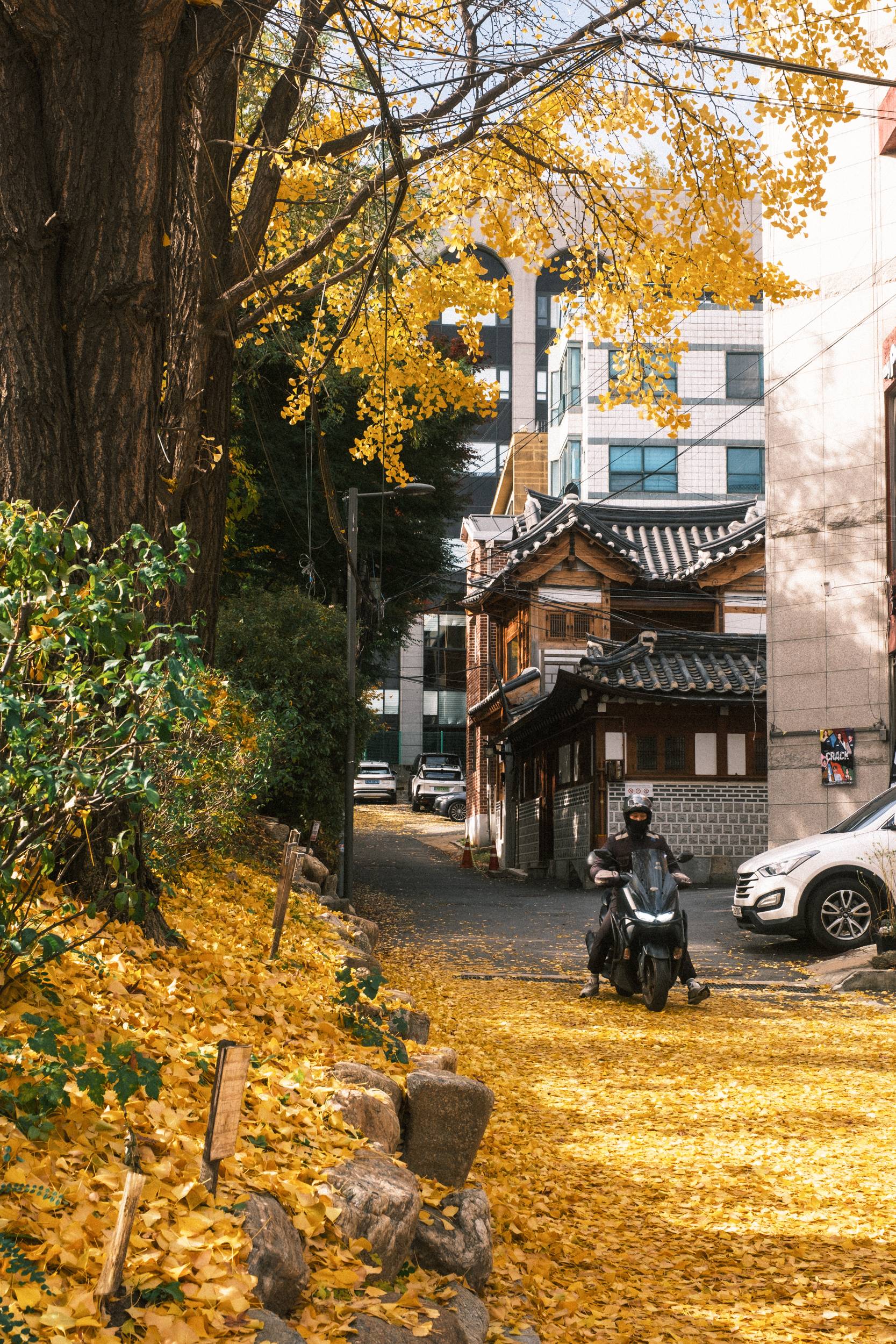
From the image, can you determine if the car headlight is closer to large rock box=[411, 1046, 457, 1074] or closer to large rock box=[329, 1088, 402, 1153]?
large rock box=[411, 1046, 457, 1074]

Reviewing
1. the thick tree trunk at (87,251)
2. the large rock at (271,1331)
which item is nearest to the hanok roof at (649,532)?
the thick tree trunk at (87,251)

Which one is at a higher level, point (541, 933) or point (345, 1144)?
point (345, 1144)

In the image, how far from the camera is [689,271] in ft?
38.4

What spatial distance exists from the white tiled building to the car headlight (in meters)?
A: 30.0

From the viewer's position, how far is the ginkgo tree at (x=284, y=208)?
6.08 metres

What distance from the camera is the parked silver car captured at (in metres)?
57.3

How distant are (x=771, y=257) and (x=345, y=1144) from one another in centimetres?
2075

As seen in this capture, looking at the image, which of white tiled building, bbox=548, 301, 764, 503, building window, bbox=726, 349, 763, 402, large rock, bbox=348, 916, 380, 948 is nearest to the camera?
large rock, bbox=348, 916, 380, 948

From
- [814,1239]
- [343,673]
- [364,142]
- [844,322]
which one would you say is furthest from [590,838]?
[814,1239]

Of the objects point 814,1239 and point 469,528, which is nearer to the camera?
point 814,1239

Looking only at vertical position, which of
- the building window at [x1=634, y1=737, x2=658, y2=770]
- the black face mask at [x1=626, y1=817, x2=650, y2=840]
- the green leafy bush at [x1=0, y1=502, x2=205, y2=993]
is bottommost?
the black face mask at [x1=626, y1=817, x2=650, y2=840]

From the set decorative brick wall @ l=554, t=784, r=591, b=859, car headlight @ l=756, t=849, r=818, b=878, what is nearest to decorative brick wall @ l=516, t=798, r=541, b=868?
decorative brick wall @ l=554, t=784, r=591, b=859

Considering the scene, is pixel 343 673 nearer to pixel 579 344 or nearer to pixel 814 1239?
pixel 814 1239

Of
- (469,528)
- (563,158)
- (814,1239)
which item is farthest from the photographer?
(469,528)
